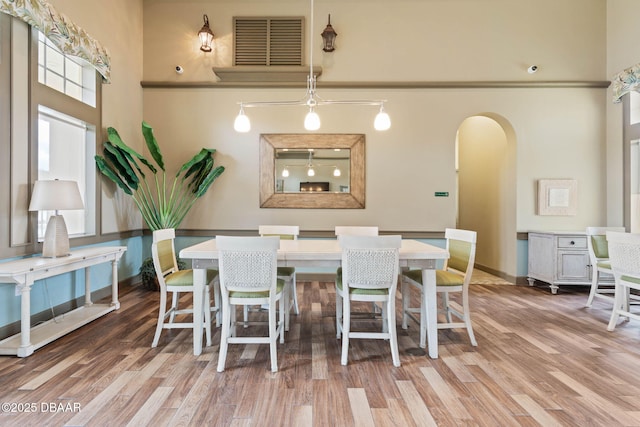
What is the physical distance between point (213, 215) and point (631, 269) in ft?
15.9

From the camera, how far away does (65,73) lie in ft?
11.3

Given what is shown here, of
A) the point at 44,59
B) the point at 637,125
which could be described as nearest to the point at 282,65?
the point at 44,59

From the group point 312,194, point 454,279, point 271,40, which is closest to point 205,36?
point 271,40

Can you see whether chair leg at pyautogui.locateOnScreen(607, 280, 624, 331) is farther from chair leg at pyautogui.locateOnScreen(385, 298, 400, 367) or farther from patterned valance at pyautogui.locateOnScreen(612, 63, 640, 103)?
patterned valance at pyautogui.locateOnScreen(612, 63, 640, 103)

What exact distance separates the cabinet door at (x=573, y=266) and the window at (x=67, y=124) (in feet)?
19.5

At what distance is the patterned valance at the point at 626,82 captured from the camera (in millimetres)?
4086

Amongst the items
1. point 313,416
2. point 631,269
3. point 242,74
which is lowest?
point 313,416

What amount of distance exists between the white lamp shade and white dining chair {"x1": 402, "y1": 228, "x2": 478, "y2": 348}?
3.05 m

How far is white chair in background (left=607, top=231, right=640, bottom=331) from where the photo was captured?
279cm

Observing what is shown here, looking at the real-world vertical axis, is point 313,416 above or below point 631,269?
below

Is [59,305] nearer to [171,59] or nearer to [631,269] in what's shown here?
[171,59]

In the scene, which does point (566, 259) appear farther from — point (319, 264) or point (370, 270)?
point (319, 264)

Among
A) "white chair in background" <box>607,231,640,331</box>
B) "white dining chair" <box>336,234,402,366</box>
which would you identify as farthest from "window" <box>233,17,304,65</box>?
"white chair in background" <box>607,231,640,331</box>

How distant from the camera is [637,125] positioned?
4.25 meters
